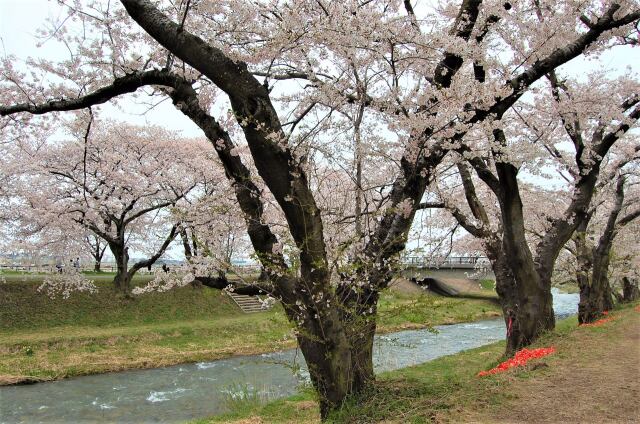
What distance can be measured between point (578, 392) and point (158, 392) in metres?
9.92

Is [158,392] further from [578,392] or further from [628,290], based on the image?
[628,290]

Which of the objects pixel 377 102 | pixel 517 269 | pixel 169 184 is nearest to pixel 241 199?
pixel 377 102

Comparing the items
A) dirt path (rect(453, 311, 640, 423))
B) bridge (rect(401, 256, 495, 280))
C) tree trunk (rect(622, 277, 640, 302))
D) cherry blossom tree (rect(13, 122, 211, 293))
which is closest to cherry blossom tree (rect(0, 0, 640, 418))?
bridge (rect(401, 256, 495, 280))

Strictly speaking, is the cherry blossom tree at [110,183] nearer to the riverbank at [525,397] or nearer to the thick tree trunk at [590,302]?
the riverbank at [525,397]

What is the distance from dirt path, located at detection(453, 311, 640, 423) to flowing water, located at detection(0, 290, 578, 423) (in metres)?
2.43

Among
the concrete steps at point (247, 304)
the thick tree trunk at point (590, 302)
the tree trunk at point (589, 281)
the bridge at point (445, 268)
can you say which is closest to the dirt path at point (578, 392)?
A: the bridge at point (445, 268)

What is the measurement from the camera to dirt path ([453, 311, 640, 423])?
395 cm

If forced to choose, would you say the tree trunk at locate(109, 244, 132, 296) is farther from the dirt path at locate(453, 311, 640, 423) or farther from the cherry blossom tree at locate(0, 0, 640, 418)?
the dirt path at locate(453, 311, 640, 423)

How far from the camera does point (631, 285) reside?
25469 millimetres

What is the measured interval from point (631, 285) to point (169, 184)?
83.7 feet

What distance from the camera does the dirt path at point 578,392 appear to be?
13.0 ft

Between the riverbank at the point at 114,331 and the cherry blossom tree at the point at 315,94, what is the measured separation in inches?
261

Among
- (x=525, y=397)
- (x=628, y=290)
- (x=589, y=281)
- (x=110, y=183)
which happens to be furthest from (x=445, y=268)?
(x=525, y=397)

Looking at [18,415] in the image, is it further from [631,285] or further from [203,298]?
[631,285]
